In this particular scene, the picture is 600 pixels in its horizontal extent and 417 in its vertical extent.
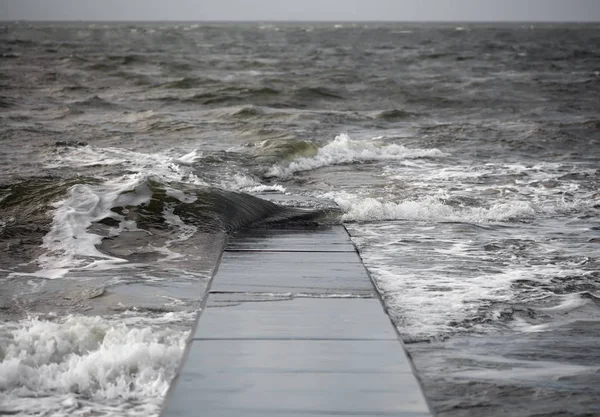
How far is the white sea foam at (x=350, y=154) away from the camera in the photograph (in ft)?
48.2

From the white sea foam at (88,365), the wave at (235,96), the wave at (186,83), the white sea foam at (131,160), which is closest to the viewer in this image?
the white sea foam at (88,365)

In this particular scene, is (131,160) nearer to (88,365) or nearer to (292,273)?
(292,273)

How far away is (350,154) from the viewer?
51.8ft

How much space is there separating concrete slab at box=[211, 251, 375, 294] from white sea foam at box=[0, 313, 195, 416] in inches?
22.6

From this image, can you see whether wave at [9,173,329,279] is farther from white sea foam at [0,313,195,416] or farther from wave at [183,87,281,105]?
wave at [183,87,281,105]

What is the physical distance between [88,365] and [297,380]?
4.28 ft

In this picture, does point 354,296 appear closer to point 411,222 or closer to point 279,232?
point 279,232

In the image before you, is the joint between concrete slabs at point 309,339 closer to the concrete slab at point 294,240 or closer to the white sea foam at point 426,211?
the concrete slab at point 294,240

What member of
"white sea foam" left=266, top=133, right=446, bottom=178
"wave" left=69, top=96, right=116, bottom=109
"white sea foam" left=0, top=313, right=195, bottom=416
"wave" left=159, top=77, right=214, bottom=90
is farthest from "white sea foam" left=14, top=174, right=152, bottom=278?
"wave" left=159, top=77, right=214, bottom=90

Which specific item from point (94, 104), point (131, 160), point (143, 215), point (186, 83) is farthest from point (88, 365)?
point (186, 83)

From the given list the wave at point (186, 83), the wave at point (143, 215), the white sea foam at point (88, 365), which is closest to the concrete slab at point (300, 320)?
the white sea foam at point (88, 365)

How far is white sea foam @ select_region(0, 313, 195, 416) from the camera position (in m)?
4.40

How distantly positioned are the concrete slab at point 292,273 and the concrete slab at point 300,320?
0.33 meters

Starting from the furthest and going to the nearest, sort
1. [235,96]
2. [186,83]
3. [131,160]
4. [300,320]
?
[186,83], [235,96], [131,160], [300,320]
